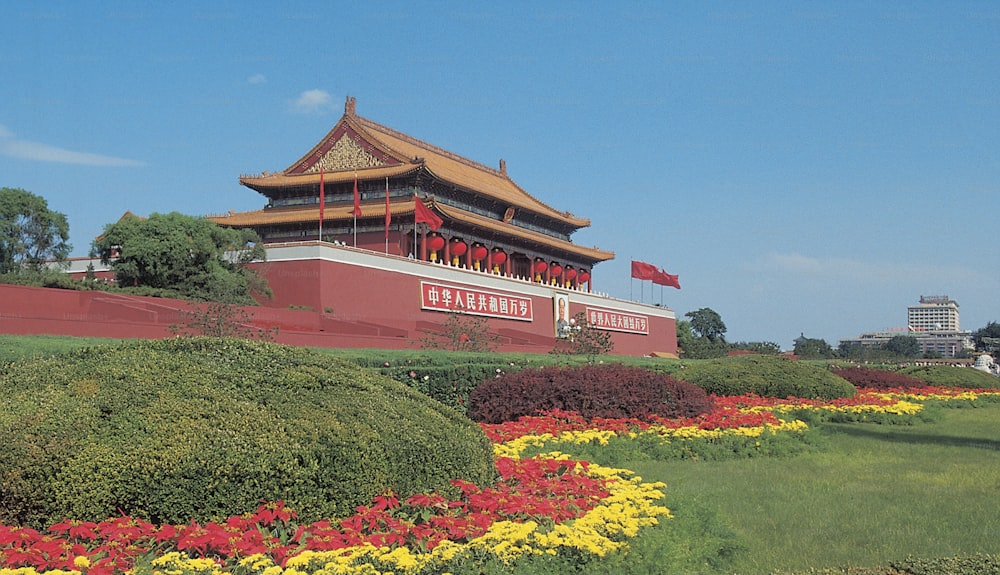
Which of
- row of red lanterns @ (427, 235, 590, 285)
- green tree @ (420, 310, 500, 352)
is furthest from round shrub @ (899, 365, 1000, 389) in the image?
row of red lanterns @ (427, 235, 590, 285)

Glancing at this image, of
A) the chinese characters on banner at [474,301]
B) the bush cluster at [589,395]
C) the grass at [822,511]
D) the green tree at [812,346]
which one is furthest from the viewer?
the green tree at [812,346]

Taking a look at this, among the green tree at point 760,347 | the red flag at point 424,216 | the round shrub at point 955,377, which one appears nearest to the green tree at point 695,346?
the green tree at point 760,347

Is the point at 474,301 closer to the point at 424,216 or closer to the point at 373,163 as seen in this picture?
the point at 424,216

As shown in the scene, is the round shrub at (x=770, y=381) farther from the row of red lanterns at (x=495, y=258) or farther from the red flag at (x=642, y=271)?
the red flag at (x=642, y=271)

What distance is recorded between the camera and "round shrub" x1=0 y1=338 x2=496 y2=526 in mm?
4082

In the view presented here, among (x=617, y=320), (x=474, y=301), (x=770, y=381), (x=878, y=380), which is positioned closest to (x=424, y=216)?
(x=474, y=301)

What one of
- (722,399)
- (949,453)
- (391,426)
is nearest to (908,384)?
(722,399)

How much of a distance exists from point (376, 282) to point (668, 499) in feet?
66.4

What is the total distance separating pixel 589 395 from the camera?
970 centimetres

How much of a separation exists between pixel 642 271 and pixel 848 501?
33916 mm

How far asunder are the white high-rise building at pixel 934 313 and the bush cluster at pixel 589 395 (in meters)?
152

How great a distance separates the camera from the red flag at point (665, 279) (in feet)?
132

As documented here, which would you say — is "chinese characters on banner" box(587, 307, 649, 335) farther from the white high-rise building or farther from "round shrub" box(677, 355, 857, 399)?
the white high-rise building

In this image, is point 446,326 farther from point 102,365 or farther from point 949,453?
point 102,365
